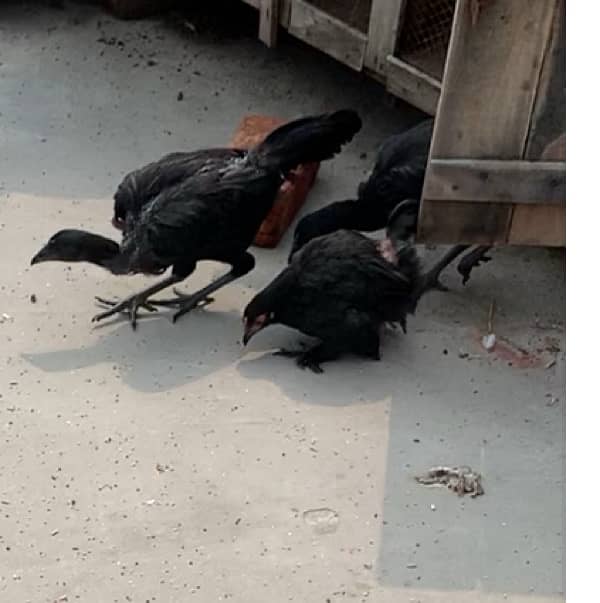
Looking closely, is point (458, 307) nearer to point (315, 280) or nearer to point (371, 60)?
point (315, 280)

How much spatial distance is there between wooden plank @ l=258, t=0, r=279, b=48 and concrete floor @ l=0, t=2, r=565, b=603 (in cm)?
85

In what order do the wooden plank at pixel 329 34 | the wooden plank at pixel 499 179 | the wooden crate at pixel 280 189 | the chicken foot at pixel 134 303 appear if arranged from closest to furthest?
1. the wooden plank at pixel 499 179
2. the chicken foot at pixel 134 303
3. the wooden crate at pixel 280 189
4. the wooden plank at pixel 329 34

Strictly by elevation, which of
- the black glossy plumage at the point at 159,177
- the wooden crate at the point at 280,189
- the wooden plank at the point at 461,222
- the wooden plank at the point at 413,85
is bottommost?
the wooden crate at the point at 280,189

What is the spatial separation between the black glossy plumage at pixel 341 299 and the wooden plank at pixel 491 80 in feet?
2.25

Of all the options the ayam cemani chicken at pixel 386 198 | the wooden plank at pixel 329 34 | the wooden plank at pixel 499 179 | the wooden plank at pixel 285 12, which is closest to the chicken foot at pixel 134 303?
the ayam cemani chicken at pixel 386 198

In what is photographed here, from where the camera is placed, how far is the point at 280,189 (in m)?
5.07

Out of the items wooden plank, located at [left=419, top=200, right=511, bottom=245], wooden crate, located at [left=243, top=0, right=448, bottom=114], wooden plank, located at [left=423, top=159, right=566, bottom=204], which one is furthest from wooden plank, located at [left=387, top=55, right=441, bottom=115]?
wooden plank, located at [left=423, top=159, right=566, bottom=204]

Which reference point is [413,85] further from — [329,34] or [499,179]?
[499,179]

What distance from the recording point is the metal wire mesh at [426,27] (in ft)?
18.6

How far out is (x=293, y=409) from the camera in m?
4.23

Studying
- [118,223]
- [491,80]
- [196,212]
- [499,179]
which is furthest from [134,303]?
[491,80]

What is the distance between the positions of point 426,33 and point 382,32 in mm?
213

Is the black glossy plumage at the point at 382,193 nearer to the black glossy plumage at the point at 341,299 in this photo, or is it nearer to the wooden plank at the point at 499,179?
the black glossy plumage at the point at 341,299

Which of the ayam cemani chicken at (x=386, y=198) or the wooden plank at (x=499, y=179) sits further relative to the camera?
the ayam cemani chicken at (x=386, y=198)
